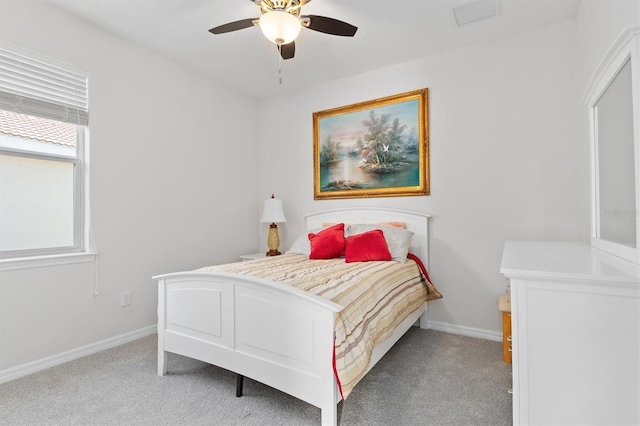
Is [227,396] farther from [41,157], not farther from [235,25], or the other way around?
[235,25]

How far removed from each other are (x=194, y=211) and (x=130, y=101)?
1181mm

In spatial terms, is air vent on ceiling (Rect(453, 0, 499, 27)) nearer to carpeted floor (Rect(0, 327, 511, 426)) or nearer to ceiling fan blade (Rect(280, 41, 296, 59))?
ceiling fan blade (Rect(280, 41, 296, 59))

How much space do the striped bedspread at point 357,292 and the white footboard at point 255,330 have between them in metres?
0.09

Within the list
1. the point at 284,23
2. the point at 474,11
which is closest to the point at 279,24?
the point at 284,23

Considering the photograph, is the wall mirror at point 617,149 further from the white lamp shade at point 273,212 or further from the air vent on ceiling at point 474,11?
the white lamp shade at point 273,212

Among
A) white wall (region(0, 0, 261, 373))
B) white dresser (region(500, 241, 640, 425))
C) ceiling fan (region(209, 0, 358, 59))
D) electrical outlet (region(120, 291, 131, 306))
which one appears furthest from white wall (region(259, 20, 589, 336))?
electrical outlet (region(120, 291, 131, 306))

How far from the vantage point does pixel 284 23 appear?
6.24 ft

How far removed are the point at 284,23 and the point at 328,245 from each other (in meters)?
1.80

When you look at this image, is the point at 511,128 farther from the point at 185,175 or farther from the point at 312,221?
the point at 185,175

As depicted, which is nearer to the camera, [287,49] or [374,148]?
[287,49]

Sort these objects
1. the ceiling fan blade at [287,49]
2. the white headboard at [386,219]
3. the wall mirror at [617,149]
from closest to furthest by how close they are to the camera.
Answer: the wall mirror at [617,149], the ceiling fan blade at [287,49], the white headboard at [386,219]

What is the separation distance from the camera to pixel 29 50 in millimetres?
2262

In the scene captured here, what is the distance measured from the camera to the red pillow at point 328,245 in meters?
2.94

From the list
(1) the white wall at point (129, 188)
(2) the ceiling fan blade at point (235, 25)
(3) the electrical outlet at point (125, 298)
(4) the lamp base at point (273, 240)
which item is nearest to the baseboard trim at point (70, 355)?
(1) the white wall at point (129, 188)
